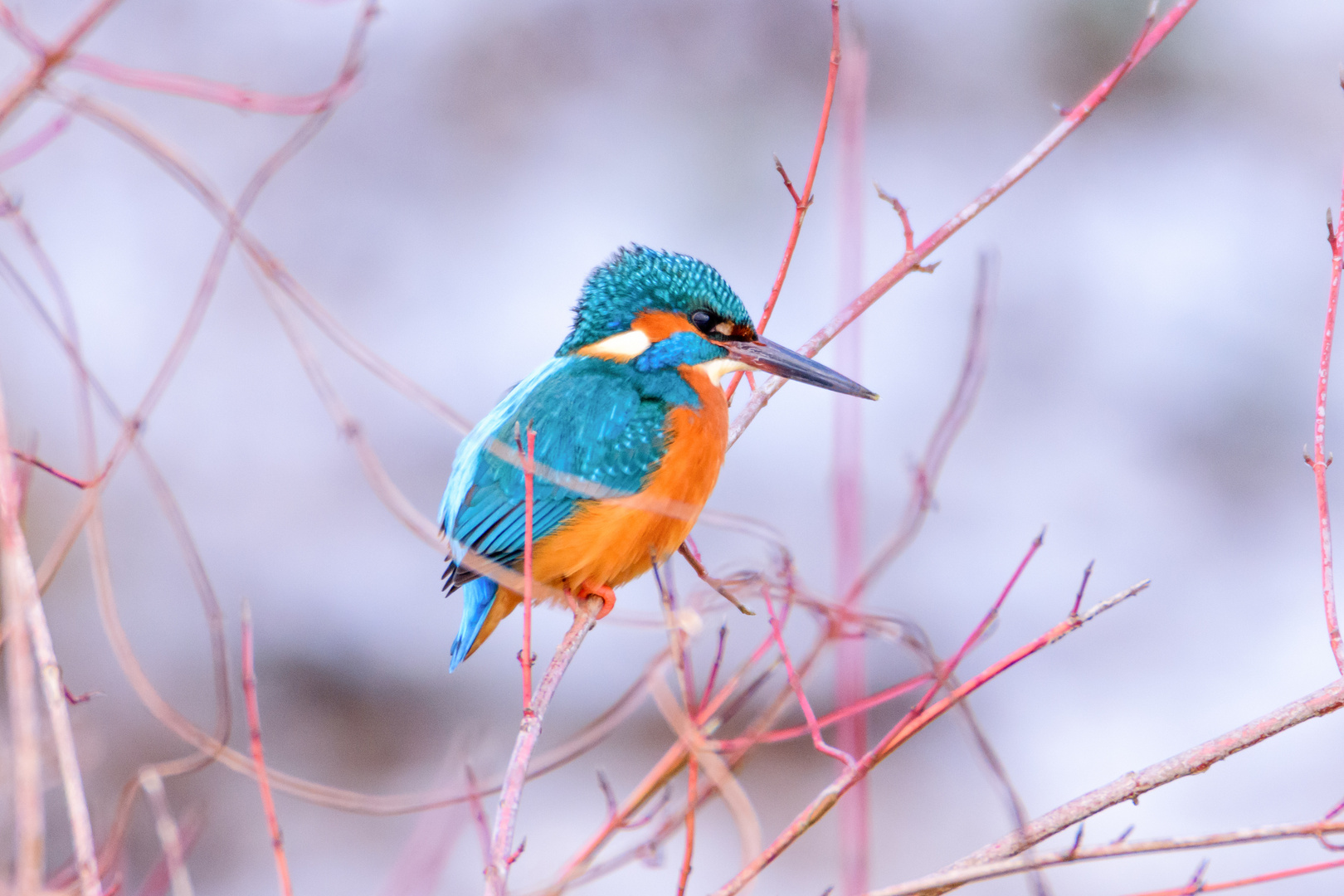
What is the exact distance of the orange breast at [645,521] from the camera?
2.18m

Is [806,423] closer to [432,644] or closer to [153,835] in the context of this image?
[432,644]

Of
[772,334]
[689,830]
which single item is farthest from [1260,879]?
[772,334]

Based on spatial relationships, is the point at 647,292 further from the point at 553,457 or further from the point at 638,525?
the point at 638,525

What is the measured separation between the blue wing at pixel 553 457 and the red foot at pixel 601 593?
0.14 metres

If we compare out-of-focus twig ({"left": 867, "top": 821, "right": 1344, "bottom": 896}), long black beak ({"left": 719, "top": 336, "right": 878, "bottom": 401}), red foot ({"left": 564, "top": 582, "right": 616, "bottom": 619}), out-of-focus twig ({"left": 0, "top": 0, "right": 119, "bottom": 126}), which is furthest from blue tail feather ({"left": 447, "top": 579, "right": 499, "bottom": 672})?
out-of-focus twig ({"left": 0, "top": 0, "right": 119, "bottom": 126})

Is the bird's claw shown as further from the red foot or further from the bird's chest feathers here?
the bird's chest feathers

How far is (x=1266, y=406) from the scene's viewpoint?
419cm

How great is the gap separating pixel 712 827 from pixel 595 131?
8.52 ft

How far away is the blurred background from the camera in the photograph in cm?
392

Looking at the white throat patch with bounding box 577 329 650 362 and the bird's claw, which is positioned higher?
the white throat patch with bounding box 577 329 650 362

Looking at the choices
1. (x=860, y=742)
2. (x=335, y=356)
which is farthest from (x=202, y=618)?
(x=860, y=742)

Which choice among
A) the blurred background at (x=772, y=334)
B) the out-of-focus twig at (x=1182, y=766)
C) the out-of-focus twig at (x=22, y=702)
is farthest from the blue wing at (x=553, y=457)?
the blurred background at (x=772, y=334)

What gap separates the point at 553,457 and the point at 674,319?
385 mm

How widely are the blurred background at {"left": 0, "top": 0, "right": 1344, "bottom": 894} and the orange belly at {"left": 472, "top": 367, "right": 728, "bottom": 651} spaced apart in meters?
1.50
